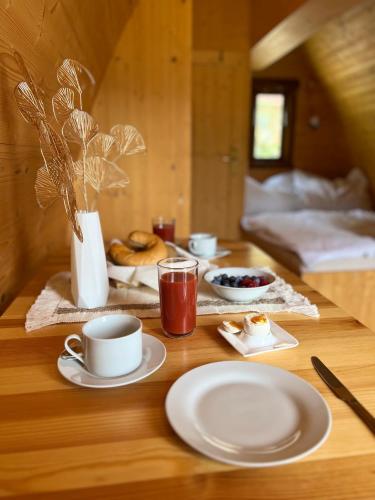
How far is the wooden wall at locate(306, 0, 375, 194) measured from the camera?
321 cm

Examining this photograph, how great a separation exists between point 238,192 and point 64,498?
391cm

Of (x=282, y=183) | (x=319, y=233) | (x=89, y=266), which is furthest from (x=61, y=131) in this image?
A: (x=282, y=183)

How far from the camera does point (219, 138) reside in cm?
407

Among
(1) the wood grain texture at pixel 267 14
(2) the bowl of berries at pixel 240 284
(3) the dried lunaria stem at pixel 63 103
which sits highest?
(1) the wood grain texture at pixel 267 14

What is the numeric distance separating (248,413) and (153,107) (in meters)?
2.14

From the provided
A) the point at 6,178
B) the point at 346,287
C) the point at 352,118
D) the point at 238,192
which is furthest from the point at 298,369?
the point at 352,118

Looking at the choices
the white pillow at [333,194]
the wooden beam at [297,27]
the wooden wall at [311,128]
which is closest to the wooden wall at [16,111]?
the wooden beam at [297,27]

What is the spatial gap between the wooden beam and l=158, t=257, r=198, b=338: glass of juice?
231 centimetres

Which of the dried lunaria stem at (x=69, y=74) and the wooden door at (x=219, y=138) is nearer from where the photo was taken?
the dried lunaria stem at (x=69, y=74)

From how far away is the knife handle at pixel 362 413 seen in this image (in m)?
0.55

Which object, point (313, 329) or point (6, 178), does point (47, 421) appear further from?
point (6, 178)

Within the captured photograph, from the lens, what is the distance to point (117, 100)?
234 cm

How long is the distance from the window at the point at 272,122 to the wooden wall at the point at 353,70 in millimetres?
501

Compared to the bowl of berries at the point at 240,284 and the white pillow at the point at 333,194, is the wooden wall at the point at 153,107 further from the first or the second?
the white pillow at the point at 333,194
